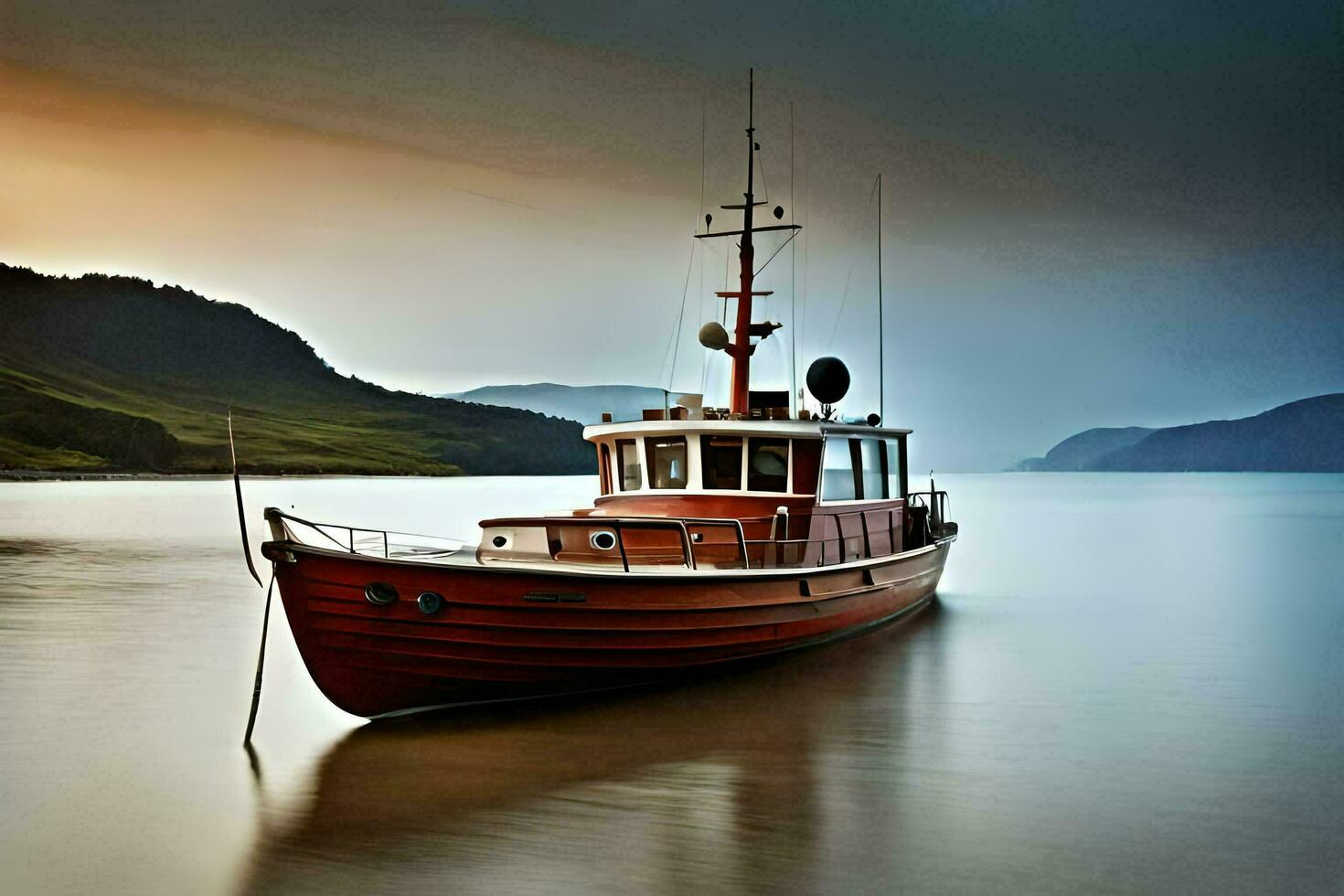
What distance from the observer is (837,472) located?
1582cm

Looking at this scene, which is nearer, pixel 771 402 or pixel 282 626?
pixel 771 402

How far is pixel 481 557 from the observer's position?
12.4 meters

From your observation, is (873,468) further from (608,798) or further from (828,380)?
(608,798)

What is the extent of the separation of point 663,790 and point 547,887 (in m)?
2.30

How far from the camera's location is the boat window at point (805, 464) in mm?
14766

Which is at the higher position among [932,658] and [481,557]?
[481,557]

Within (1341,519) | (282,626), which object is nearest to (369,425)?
(1341,519)

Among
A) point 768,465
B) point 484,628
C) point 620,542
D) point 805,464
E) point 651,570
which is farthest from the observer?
point 805,464

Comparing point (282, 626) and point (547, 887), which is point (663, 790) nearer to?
point (547, 887)

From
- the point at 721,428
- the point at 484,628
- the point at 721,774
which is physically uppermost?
the point at 721,428

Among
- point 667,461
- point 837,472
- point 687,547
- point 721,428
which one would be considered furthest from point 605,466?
point 687,547

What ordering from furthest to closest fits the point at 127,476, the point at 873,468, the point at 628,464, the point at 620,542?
the point at 127,476, the point at 873,468, the point at 628,464, the point at 620,542

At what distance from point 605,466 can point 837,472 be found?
132 inches

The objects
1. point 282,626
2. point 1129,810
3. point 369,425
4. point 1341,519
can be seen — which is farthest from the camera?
point 369,425
